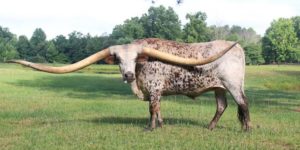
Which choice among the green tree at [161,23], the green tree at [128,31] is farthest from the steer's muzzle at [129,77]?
the green tree at [161,23]

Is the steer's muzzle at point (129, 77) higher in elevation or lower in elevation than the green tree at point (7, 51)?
lower

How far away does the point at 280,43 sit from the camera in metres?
97.8

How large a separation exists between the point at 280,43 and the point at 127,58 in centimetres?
9276

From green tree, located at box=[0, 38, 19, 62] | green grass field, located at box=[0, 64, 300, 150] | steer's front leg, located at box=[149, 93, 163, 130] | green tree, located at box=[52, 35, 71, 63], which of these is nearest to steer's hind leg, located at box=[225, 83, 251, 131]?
green grass field, located at box=[0, 64, 300, 150]

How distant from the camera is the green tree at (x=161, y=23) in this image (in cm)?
10419

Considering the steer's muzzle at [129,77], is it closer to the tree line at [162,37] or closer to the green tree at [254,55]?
the tree line at [162,37]

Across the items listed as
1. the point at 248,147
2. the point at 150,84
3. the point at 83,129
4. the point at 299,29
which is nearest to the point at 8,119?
the point at 83,129

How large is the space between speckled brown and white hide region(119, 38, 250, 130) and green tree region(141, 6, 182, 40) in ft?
304

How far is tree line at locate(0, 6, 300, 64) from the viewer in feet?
314

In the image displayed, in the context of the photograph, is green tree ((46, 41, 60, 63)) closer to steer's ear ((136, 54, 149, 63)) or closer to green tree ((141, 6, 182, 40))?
green tree ((141, 6, 182, 40))

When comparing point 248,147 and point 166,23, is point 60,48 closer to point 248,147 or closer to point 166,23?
point 166,23

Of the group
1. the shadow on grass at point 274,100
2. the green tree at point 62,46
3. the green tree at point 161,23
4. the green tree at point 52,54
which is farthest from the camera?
the green tree at point 161,23

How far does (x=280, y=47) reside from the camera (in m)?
97.1

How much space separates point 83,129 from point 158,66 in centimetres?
218
